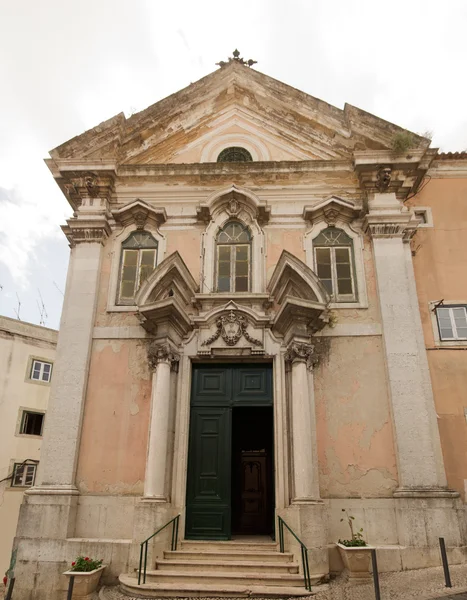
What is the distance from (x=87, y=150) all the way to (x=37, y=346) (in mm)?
14113

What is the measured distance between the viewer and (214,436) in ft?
30.9

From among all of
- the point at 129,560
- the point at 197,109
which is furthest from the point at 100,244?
the point at 129,560

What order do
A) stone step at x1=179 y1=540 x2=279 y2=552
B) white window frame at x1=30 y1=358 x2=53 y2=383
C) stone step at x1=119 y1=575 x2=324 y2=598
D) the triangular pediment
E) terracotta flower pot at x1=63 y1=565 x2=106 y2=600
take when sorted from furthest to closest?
white window frame at x1=30 y1=358 x2=53 y2=383
the triangular pediment
stone step at x1=179 y1=540 x2=279 y2=552
terracotta flower pot at x1=63 y1=565 x2=106 y2=600
stone step at x1=119 y1=575 x2=324 y2=598

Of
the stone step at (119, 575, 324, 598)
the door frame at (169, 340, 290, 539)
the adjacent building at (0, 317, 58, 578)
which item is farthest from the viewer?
the adjacent building at (0, 317, 58, 578)

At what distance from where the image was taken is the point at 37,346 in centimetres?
2292

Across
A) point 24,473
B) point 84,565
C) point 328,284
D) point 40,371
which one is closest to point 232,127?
point 328,284

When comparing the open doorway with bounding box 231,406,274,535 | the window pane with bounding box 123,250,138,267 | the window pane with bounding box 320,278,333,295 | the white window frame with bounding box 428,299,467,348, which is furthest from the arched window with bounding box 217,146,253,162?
the open doorway with bounding box 231,406,274,535

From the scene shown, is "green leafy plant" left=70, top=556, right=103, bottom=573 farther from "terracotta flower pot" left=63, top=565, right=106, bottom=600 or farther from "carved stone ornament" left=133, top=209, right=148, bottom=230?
"carved stone ornament" left=133, top=209, right=148, bottom=230

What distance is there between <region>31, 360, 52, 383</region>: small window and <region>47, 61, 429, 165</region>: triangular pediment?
1409cm

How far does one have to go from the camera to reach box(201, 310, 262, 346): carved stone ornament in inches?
384

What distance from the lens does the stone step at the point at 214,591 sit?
6.73 m

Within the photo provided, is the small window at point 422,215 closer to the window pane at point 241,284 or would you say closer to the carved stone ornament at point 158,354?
the window pane at point 241,284

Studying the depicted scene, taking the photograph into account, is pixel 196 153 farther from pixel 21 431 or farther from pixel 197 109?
pixel 21 431

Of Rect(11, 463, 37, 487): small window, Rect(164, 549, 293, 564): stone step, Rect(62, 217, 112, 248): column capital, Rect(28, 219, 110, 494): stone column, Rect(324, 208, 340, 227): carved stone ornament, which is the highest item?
Rect(324, 208, 340, 227): carved stone ornament
